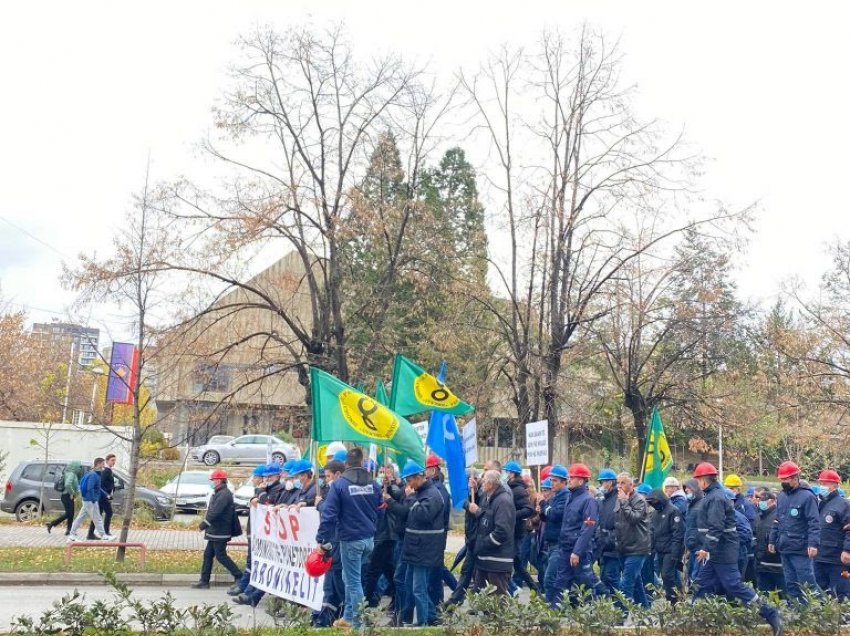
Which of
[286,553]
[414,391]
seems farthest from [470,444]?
[286,553]

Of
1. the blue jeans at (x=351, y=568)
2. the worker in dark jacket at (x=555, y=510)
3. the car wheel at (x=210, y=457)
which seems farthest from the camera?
the car wheel at (x=210, y=457)

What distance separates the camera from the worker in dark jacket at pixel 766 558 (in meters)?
12.6

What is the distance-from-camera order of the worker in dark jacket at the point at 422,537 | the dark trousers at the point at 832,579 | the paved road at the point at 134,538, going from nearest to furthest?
the worker in dark jacket at the point at 422,537 < the dark trousers at the point at 832,579 < the paved road at the point at 134,538

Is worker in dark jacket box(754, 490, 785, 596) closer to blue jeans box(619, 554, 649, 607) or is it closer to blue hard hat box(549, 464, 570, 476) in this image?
blue jeans box(619, 554, 649, 607)

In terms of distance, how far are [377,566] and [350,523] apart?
6.54 feet

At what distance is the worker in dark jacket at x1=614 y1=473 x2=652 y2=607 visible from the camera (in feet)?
37.7

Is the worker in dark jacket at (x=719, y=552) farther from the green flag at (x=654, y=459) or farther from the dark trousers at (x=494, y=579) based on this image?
the green flag at (x=654, y=459)

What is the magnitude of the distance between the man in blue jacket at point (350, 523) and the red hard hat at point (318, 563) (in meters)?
0.15

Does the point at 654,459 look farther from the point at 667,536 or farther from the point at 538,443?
the point at 667,536

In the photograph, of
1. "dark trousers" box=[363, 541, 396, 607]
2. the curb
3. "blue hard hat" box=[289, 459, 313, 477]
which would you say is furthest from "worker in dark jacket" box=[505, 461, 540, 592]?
the curb

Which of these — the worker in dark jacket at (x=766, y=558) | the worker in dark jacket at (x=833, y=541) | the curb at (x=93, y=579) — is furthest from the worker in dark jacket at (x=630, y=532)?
the curb at (x=93, y=579)

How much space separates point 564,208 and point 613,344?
→ 5030 millimetres

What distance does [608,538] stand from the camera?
11.6m

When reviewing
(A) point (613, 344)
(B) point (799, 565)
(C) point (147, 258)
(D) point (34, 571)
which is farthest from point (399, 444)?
(A) point (613, 344)
